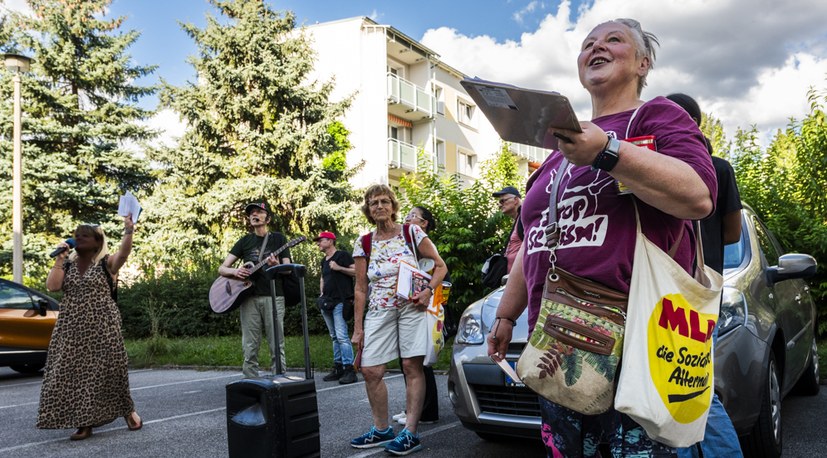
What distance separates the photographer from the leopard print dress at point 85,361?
5941 millimetres

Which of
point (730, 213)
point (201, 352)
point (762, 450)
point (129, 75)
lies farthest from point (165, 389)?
point (129, 75)

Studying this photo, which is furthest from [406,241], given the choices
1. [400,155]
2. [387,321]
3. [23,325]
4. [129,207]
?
[400,155]

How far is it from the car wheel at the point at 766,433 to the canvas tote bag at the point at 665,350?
8.68 feet

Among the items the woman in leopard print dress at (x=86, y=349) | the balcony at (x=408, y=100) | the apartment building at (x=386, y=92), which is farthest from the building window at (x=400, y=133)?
the woman in leopard print dress at (x=86, y=349)

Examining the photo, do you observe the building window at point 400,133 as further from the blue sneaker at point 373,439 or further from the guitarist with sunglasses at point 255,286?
the blue sneaker at point 373,439

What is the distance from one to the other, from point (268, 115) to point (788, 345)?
69.1 ft

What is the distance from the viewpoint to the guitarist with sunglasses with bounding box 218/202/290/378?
7547 millimetres

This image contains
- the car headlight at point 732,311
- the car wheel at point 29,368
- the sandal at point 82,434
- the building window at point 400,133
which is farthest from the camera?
the building window at point 400,133

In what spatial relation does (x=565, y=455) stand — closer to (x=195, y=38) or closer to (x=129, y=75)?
(x=195, y=38)

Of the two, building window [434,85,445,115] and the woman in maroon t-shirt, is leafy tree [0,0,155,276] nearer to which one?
building window [434,85,445,115]

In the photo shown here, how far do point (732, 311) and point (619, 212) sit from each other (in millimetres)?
2666

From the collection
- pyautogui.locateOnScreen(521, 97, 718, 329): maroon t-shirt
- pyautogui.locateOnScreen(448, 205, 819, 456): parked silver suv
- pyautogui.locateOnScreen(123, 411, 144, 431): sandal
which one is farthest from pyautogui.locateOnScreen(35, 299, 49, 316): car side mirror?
pyautogui.locateOnScreen(521, 97, 718, 329): maroon t-shirt

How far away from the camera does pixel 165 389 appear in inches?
368

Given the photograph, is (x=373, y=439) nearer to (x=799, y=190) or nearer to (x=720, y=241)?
(x=720, y=241)
